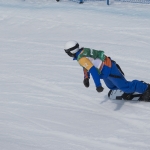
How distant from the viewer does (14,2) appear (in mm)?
20047

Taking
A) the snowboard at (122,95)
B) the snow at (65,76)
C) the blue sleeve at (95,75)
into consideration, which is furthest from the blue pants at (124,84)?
the blue sleeve at (95,75)

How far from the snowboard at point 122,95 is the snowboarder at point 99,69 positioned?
64 mm

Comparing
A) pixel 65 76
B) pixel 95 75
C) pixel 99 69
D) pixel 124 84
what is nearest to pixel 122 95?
pixel 124 84

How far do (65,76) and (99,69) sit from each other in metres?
2.63

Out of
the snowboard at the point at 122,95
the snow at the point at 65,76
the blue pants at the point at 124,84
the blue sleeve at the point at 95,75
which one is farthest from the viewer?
the snowboard at the point at 122,95

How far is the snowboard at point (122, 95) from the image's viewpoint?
9.53 metres

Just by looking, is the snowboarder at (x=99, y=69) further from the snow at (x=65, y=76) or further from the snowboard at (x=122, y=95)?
the snow at (x=65, y=76)

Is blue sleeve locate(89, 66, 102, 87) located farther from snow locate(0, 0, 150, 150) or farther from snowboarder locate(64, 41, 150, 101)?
snow locate(0, 0, 150, 150)

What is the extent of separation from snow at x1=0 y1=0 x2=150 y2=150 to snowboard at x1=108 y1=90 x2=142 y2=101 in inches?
3.6

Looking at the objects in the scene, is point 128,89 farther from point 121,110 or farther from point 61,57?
point 61,57

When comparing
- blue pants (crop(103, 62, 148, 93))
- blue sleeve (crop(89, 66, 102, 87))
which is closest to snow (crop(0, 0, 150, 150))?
blue pants (crop(103, 62, 148, 93))

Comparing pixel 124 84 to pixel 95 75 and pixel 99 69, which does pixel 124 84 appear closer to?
pixel 99 69

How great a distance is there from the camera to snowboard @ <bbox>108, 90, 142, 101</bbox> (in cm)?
953

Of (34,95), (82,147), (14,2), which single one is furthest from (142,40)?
(14,2)
